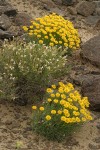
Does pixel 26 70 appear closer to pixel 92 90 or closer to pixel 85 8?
pixel 92 90

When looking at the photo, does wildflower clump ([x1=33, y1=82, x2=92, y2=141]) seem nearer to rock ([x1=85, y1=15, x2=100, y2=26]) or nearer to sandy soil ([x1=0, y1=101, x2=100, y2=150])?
sandy soil ([x1=0, y1=101, x2=100, y2=150])

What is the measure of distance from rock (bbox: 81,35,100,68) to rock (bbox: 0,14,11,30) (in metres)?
Answer: 1.91

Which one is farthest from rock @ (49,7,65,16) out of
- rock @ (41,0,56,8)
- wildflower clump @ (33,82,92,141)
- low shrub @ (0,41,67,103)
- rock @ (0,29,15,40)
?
wildflower clump @ (33,82,92,141)

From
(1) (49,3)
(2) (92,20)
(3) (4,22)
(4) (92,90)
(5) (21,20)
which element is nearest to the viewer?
(4) (92,90)

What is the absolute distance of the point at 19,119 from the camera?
693cm

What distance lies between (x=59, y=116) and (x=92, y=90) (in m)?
1.36

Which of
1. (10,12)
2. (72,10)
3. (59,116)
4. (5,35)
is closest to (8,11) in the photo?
(10,12)

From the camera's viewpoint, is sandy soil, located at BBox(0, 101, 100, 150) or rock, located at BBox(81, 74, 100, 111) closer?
sandy soil, located at BBox(0, 101, 100, 150)

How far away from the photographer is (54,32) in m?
8.91

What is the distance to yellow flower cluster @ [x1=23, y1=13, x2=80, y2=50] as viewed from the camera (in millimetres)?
8656

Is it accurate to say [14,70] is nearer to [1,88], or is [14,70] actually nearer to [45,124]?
[1,88]

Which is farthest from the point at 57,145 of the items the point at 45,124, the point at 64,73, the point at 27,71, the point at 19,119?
the point at 64,73

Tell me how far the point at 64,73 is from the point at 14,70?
1.31 metres

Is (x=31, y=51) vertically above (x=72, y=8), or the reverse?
(x=31, y=51)
